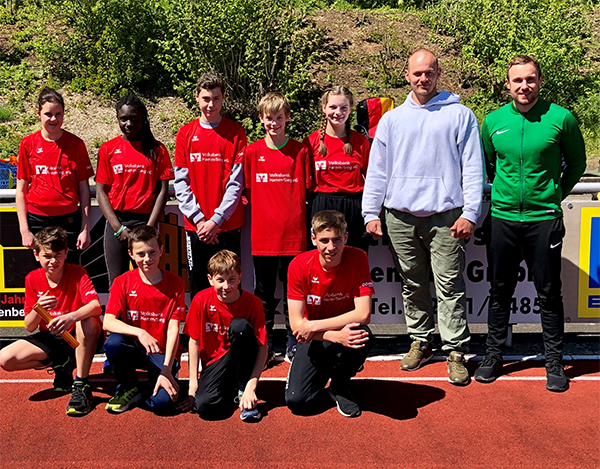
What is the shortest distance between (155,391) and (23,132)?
18659mm

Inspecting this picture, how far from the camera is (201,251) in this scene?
5488 millimetres

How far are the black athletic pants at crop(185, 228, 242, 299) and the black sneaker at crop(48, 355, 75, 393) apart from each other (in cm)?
118

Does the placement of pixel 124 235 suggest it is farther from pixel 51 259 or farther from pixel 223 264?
pixel 223 264

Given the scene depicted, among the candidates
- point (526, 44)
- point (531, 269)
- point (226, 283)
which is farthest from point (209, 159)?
point (526, 44)

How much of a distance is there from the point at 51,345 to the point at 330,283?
2243 mm

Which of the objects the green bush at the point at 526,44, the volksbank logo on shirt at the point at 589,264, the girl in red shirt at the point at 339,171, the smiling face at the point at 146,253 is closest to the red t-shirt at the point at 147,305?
the smiling face at the point at 146,253

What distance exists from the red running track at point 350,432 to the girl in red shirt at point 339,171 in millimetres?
1437

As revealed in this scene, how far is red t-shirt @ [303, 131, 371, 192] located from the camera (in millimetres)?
5441

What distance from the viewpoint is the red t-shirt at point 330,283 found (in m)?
4.73

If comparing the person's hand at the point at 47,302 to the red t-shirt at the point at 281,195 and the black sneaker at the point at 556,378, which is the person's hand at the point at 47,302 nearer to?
the red t-shirt at the point at 281,195

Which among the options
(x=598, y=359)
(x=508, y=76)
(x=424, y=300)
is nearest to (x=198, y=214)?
(x=424, y=300)

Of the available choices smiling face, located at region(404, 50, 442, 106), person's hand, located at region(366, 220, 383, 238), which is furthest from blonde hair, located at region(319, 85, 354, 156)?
person's hand, located at region(366, 220, 383, 238)

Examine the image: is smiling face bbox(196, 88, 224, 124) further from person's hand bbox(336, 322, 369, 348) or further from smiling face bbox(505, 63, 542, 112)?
smiling face bbox(505, 63, 542, 112)

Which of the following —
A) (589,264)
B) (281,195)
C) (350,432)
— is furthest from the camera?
(589,264)
